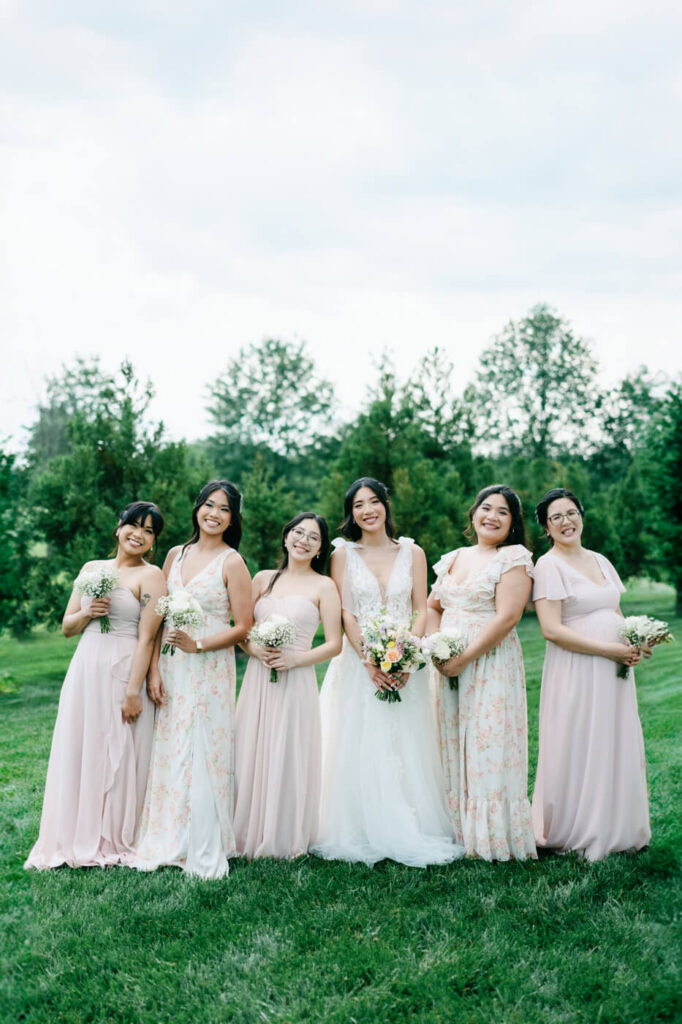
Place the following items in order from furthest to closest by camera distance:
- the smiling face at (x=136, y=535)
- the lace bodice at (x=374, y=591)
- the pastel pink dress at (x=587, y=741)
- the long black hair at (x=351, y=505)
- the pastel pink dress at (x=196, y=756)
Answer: the long black hair at (x=351, y=505)
the lace bodice at (x=374, y=591)
the smiling face at (x=136, y=535)
the pastel pink dress at (x=587, y=741)
the pastel pink dress at (x=196, y=756)

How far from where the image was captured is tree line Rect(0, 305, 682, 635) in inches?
568

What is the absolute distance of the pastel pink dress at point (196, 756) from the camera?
18.8 ft

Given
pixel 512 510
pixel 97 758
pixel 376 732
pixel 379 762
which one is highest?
pixel 512 510

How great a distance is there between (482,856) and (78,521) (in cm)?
1076

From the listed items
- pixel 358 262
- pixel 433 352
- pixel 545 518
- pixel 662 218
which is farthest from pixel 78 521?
pixel 358 262

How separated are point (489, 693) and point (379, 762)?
100 centimetres

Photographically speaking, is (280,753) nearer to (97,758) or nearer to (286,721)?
(286,721)

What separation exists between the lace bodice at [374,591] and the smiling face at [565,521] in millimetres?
1167

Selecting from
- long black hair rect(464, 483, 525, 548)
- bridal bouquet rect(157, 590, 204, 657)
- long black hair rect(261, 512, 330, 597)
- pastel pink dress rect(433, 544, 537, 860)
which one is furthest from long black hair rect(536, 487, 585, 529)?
bridal bouquet rect(157, 590, 204, 657)

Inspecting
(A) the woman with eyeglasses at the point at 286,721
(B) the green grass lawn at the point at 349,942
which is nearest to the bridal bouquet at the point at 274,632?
(A) the woman with eyeglasses at the point at 286,721

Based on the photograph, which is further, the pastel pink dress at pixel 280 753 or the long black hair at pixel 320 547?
the long black hair at pixel 320 547

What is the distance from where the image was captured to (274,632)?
5.72m

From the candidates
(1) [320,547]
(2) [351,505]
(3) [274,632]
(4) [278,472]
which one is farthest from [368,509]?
(4) [278,472]

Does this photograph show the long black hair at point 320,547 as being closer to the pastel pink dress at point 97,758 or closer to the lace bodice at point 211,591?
the lace bodice at point 211,591
